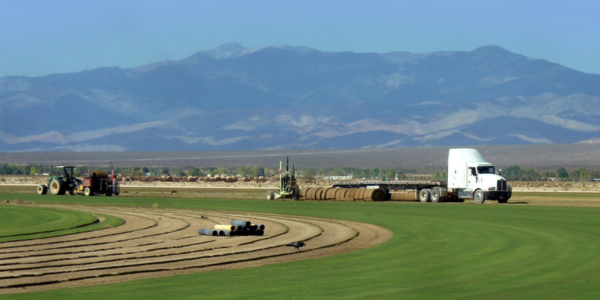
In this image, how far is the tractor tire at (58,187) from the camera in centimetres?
6675

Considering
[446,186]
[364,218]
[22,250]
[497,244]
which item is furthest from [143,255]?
[446,186]

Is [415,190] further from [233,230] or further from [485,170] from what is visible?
[233,230]

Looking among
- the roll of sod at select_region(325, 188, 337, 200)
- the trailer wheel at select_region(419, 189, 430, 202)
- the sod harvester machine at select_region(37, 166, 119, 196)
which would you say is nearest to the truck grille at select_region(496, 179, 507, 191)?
the trailer wheel at select_region(419, 189, 430, 202)

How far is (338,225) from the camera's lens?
33938 millimetres

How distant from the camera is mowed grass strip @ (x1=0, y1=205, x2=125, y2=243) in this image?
28.9 metres

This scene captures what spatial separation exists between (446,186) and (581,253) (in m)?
35.3

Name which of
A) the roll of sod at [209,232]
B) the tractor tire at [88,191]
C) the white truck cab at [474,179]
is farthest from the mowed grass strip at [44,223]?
the white truck cab at [474,179]

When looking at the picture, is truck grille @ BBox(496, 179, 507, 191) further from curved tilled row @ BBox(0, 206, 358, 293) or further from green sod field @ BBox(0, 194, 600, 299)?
green sod field @ BBox(0, 194, 600, 299)

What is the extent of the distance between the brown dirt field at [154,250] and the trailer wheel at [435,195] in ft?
76.0

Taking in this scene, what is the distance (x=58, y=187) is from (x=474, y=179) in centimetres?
3288

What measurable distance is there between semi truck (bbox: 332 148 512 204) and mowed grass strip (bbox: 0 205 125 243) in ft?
87.7

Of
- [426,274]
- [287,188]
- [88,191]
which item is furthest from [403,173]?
[426,274]

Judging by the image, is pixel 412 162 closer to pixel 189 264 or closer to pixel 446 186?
pixel 446 186

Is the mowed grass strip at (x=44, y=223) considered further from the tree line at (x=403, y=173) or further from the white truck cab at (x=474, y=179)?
the tree line at (x=403, y=173)
